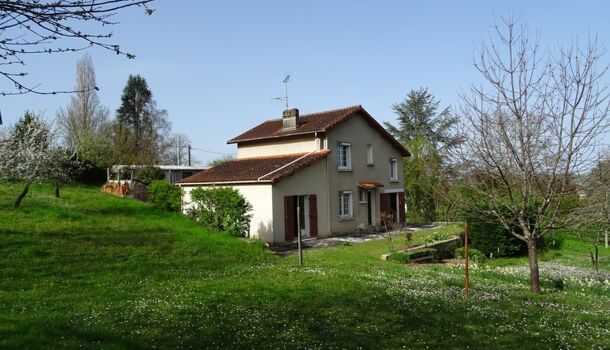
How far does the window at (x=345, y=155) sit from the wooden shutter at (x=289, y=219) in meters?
5.43

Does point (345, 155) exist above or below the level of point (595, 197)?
above

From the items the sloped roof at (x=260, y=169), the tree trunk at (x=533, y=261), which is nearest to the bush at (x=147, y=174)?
the sloped roof at (x=260, y=169)

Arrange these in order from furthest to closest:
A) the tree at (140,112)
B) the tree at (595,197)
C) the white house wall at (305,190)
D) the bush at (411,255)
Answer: the tree at (140,112) < the white house wall at (305,190) < the bush at (411,255) < the tree at (595,197)

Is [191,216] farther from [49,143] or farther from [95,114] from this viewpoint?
[95,114]

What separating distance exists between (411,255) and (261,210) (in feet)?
24.8

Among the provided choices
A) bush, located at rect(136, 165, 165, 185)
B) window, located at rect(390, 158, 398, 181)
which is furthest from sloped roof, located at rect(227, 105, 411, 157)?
bush, located at rect(136, 165, 165, 185)

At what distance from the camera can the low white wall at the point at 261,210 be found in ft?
72.9

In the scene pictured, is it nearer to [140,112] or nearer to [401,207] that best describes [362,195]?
[401,207]

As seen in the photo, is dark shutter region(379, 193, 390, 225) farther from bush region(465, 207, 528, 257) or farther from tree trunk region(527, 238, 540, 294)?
tree trunk region(527, 238, 540, 294)

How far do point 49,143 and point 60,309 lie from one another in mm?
19481

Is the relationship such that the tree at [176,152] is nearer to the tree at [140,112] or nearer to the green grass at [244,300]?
the tree at [140,112]

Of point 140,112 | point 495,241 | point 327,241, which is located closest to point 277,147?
point 327,241

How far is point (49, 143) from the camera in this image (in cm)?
2539

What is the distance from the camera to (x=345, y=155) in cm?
2822
